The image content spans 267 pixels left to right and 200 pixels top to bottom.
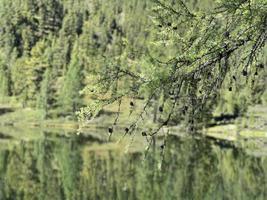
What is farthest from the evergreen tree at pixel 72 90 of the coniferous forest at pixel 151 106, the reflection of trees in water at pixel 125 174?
the reflection of trees in water at pixel 125 174

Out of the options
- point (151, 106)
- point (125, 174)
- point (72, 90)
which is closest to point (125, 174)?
point (125, 174)

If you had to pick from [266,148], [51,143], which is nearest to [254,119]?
[266,148]

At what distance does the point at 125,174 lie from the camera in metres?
48.3

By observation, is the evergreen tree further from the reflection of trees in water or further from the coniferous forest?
the reflection of trees in water

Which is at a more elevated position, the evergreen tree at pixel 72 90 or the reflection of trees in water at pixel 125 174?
the evergreen tree at pixel 72 90

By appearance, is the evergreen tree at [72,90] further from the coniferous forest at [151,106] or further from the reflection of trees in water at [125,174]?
the reflection of trees in water at [125,174]

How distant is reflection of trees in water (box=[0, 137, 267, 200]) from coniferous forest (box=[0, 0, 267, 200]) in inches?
4.4

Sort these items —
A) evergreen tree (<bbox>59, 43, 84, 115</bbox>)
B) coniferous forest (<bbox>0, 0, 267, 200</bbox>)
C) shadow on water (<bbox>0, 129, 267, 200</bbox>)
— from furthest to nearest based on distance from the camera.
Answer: evergreen tree (<bbox>59, 43, 84, 115</bbox>) < shadow on water (<bbox>0, 129, 267, 200</bbox>) < coniferous forest (<bbox>0, 0, 267, 200</bbox>)

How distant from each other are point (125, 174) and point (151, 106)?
3610 cm

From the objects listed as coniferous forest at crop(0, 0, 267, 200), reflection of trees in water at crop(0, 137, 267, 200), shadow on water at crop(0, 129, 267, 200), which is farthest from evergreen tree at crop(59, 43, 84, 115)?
reflection of trees in water at crop(0, 137, 267, 200)

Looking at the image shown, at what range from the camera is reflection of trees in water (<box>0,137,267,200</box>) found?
130ft

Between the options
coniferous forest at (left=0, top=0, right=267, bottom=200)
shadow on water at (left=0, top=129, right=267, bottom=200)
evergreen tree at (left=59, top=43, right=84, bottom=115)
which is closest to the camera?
coniferous forest at (left=0, top=0, right=267, bottom=200)

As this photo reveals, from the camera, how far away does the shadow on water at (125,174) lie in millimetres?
39469

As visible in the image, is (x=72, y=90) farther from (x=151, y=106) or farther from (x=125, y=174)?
(x=151, y=106)
